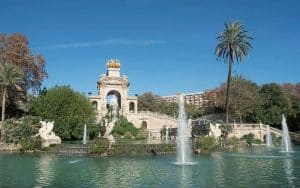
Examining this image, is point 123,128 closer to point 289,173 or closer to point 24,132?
point 24,132

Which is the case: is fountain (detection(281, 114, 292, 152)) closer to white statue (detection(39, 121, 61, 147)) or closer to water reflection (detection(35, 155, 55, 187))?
white statue (detection(39, 121, 61, 147))

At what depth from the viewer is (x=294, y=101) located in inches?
2798

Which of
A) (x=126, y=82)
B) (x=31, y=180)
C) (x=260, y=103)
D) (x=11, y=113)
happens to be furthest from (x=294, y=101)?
(x=31, y=180)

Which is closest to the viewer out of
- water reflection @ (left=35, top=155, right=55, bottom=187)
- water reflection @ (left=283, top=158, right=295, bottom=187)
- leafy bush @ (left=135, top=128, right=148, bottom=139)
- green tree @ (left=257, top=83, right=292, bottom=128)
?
water reflection @ (left=283, top=158, right=295, bottom=187)

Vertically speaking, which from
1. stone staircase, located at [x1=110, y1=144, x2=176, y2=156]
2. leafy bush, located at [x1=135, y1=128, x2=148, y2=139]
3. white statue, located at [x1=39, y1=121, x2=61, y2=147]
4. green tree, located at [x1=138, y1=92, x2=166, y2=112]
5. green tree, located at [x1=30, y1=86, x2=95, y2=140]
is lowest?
stone staircase, located at [x1=110, y1=144, x2=176, y2=156]

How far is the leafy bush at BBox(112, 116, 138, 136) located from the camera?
217 feet

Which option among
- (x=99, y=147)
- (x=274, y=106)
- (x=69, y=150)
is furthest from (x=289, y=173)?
(x=274, y=106)

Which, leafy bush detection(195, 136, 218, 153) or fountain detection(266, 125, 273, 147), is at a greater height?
fountain detection(266, 125, 273, 147)

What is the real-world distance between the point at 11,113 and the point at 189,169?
4265cm

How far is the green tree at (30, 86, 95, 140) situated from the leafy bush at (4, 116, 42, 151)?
298 inches

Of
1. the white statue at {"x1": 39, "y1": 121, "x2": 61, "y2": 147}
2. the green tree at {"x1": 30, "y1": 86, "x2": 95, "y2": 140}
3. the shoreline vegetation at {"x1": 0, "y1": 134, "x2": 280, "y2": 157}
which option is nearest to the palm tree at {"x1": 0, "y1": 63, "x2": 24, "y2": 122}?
the green tree at {"x1": 30, "y1": 86, "x2": 95, "y2": 140}

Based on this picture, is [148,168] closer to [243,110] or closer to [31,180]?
[31,180]

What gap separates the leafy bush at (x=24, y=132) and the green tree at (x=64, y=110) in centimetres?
758

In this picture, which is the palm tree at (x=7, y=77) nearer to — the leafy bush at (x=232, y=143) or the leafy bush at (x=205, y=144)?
the leafy bush at (x=205, y=144)
